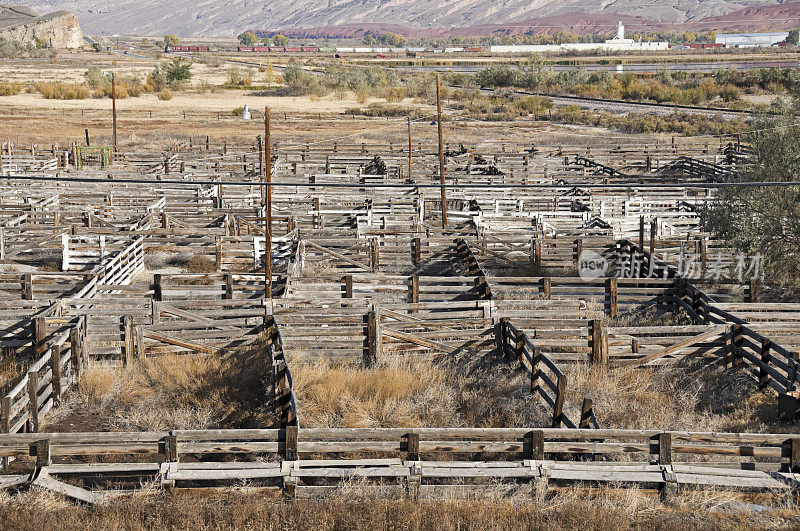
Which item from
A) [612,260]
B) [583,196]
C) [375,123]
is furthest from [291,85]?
[612,260]

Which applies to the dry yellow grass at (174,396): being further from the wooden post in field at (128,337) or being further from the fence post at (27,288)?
the fence post at (27,288)

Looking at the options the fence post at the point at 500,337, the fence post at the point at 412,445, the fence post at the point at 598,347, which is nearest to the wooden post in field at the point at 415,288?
the fence post at the point at 500,337

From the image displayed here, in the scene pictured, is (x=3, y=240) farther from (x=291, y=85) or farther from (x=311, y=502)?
(x=291, y=85)

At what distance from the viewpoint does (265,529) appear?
8.35 meters

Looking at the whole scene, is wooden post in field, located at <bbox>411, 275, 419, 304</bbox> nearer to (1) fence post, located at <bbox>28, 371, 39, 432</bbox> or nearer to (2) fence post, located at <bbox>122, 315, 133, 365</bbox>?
(2) fence post, located at <bbox>122, 315, 133, 365</bbox>

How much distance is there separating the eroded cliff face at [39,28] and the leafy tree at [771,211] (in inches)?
6192

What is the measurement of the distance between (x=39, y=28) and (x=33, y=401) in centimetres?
17799

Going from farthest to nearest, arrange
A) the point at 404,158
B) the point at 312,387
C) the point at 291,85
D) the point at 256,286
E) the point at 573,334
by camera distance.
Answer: the point at 291,85 → the point at 404,158 → the point at 256,286 → the point at 573,334 → the point at 312,387

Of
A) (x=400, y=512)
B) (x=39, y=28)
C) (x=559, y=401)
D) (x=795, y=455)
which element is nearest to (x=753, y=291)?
(x=559, y=401)

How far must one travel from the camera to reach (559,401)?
11070mm

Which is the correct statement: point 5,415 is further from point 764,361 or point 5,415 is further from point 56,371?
point 764,361

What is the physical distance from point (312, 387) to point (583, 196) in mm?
19268
